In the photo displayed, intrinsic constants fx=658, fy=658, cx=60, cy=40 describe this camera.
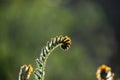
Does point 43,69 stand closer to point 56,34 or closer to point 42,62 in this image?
point 42,62

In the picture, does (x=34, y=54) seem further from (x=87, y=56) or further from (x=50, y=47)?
(x=50, y=47)

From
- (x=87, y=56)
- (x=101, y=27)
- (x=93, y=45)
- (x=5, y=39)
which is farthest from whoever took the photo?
(x=101, y=27)

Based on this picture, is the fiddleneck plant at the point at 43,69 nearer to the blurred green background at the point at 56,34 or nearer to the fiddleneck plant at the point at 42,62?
the fiddleneck plant at the point at 42,62

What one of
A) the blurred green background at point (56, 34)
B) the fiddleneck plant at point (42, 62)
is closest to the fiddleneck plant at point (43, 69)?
the fiddleneck plant at point (42, 62)

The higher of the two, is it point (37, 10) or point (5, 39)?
point (37, 10)

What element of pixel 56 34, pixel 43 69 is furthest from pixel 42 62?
pixel 56 34

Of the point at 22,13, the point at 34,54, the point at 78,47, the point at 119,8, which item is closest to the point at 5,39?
the point at 34,54

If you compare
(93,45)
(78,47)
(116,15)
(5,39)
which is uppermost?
(116,15)

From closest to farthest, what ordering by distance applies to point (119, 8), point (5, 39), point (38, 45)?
point (5, 39), point (38, 45), point (119, 8)
